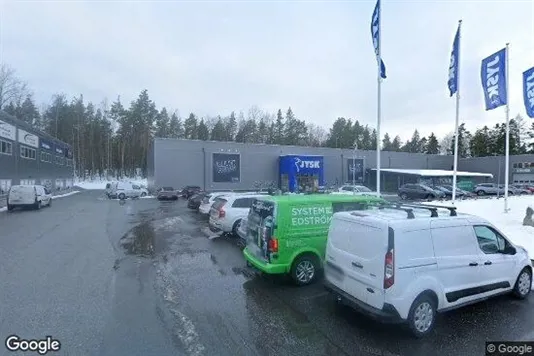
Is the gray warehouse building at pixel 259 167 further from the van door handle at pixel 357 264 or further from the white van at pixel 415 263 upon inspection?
the van door handle at pixel 357 264

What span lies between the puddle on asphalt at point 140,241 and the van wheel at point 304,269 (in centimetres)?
480

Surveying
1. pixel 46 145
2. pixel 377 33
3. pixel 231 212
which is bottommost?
pixel 231 212

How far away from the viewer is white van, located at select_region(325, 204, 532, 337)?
4902mm

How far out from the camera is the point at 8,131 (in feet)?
107

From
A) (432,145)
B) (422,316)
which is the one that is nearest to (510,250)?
(422,316)

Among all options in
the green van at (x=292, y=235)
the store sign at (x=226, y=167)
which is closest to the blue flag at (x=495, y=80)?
the green van at (x=292, y=235)

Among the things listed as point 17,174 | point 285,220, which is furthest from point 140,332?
point 17,174

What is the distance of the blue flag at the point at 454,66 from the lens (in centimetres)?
1633

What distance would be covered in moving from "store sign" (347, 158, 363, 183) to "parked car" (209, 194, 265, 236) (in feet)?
137

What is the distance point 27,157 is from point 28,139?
2.11 meters

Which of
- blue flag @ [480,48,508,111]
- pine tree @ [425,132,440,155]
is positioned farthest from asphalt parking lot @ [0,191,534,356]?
pine tree @ [425,132,440,155]

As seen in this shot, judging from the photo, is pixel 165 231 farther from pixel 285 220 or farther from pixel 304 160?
pixel 304 160

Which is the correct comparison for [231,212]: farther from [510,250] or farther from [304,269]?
[510,250]

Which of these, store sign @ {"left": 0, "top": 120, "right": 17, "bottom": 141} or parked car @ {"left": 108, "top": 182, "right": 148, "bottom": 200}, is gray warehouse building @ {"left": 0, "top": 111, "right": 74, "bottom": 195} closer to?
store sign @ {"left": 0, "top": 120, "right": 17, "bottom": 141}
